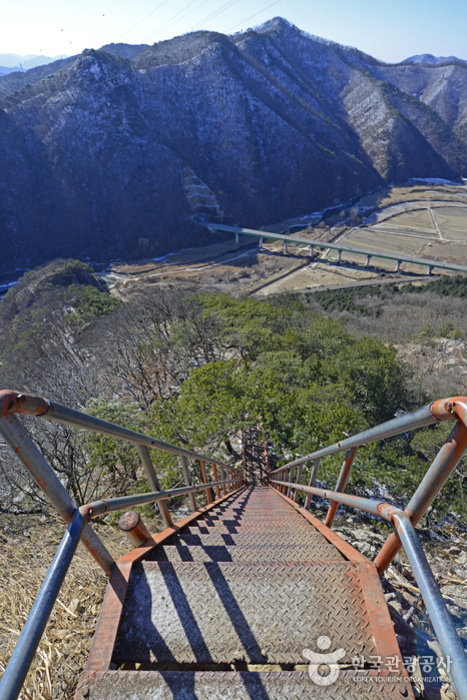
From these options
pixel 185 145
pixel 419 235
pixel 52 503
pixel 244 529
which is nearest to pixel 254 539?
pixel 244 529

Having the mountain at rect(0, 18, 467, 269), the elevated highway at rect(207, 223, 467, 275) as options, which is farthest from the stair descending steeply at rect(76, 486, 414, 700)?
the mountain at rect(0, 18, 467, 269)

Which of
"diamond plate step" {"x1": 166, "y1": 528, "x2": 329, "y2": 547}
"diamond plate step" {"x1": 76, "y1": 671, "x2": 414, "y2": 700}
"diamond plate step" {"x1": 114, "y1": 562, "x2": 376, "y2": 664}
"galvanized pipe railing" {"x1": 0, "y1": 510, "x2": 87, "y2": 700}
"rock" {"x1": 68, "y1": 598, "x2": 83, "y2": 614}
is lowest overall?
"diamond plate step" {"x1": 166, "y1": 528, "x2": 329, "y2": 547}

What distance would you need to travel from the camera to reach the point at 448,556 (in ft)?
18.7

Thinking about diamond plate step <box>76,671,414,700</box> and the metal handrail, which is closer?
the metal handrail

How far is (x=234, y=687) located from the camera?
1670mm

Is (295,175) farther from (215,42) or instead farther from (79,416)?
(79,416)

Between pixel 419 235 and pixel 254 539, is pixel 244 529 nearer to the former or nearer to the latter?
pixel 254 539

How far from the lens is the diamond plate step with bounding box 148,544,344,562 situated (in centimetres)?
278

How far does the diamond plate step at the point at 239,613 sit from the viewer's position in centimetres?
194

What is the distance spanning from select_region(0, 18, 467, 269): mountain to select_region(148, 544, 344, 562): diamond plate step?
67.4 m

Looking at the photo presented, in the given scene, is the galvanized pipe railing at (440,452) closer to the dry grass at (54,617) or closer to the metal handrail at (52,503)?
the metal handrail at (52,503)

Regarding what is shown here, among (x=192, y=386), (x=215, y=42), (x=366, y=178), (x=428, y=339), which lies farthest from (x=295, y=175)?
(x=192, y=386)

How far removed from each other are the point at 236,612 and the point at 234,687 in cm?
49

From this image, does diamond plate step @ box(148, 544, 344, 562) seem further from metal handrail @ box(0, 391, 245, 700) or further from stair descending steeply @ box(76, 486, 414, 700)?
metal handrail @ box(0, 391, 245, 700)
